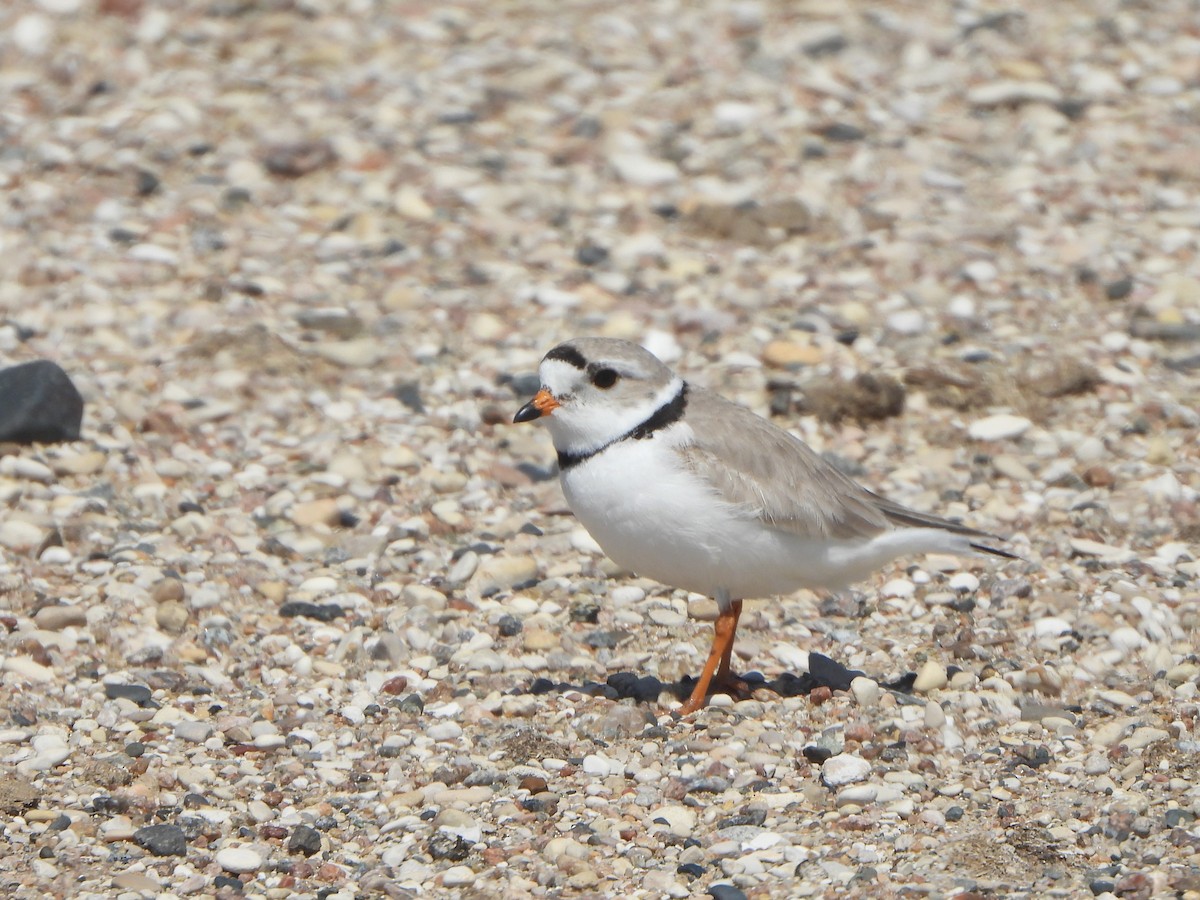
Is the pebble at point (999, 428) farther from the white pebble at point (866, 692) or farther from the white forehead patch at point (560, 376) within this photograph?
the white forehead patch at point (560, 376)

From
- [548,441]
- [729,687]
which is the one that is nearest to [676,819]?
[729,687]

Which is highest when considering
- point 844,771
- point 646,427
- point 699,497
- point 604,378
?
point 604,378

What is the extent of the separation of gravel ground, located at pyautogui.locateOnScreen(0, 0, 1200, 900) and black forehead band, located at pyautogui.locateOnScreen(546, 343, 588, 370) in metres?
1.18

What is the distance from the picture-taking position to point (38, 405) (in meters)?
7.30

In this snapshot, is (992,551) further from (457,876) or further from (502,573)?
(457,876)

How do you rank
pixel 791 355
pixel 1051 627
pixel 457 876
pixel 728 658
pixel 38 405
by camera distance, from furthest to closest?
pixel 791 355 → pixel 38 405 → pixel 1051 627 → pixel 728 658 → pixel 457 876

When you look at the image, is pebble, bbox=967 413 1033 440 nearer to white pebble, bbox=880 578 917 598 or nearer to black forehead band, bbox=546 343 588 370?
white pebble, bbox=880 578 917 598

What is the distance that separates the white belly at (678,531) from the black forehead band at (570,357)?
32 cm

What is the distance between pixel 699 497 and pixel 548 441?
2.52 meters

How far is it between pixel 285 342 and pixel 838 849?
14.6ft

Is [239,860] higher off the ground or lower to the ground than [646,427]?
lower

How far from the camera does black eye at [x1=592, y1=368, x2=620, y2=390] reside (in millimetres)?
5734

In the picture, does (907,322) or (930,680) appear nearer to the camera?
(930,680)

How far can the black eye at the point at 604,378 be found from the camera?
5.73 meters
